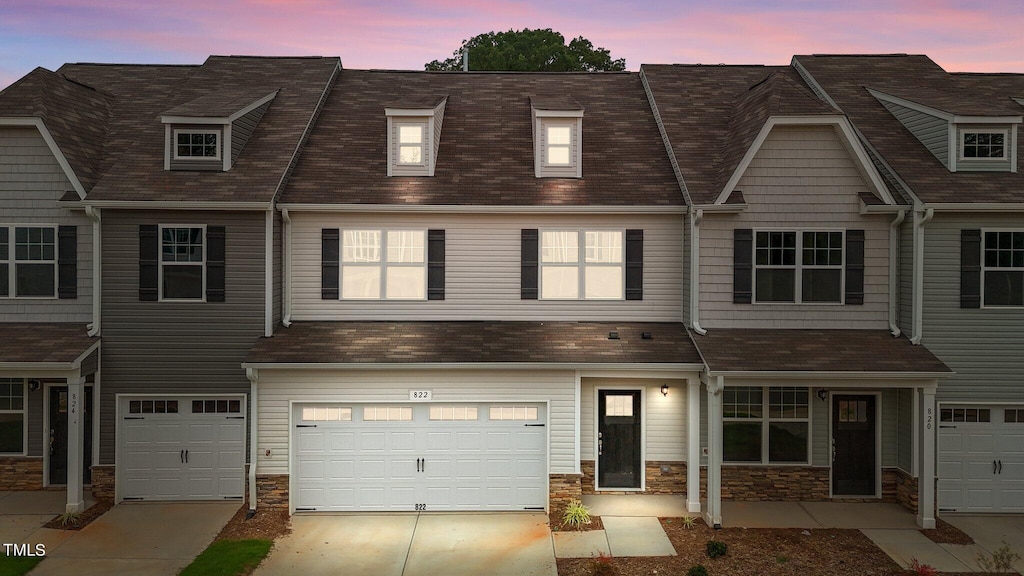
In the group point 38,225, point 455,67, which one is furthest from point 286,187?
point 455,67

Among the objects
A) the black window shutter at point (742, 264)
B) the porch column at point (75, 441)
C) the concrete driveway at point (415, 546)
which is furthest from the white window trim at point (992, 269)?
the porch column at point (75, 441)

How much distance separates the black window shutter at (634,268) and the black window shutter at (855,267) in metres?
4.13

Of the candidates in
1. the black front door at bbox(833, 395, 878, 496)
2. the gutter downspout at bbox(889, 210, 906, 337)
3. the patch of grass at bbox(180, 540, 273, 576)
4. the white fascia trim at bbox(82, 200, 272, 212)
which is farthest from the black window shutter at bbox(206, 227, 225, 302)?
the gutter downspout at bbox(889, 210, 906, 337)

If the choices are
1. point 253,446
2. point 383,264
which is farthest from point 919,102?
point 253,446

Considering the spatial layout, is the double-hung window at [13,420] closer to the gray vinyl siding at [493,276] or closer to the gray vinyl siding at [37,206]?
the gray vinyl siding at [37,206]

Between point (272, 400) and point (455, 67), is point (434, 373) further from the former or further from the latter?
point (455, 67)

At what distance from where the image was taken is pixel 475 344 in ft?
47.5

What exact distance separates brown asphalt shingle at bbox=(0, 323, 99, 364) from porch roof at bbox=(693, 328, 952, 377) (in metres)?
12.2

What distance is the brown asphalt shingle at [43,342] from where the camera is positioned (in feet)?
45.0

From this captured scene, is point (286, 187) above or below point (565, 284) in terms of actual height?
above

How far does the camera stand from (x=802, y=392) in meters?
15.1

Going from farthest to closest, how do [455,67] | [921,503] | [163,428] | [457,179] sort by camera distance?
[455,67], [457,179], [163,428], [921,503]

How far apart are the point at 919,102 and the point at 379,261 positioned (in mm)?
12498

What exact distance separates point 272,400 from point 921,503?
41.2 ft
